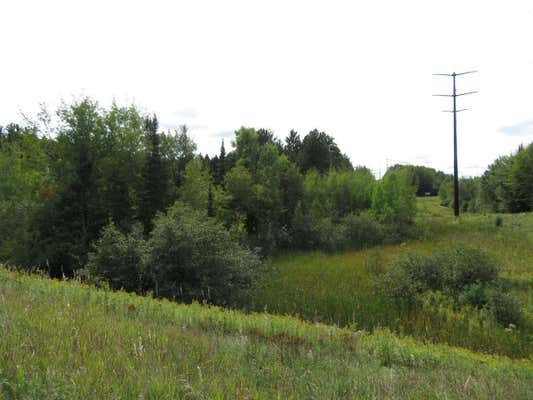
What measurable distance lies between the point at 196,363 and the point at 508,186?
5450 centimetres

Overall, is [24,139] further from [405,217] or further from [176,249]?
[405,217]

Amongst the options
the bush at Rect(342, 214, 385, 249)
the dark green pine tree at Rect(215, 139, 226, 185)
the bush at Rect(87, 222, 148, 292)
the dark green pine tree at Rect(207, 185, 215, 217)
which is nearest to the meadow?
the bush at Rect(87, 222, 148, 292)

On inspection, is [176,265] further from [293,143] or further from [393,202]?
[293,143]

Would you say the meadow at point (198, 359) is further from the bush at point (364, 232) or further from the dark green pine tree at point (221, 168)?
the dark green pine tree at point (221, 168)

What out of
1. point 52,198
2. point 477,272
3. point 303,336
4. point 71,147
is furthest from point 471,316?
point 71,147

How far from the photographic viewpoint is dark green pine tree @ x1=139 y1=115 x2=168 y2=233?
1761cm

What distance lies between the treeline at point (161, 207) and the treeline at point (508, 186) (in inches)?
1043

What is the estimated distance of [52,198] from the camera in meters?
16.9

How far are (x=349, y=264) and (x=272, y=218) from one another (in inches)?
321

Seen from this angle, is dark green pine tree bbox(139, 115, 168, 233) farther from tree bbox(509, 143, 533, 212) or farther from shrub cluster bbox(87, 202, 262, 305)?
tree bbox(509, 143, 533, 212)

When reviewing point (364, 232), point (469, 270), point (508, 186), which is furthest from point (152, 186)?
point (508, 186)

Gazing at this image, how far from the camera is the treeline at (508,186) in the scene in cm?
4359

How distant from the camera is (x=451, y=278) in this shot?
1099 cm

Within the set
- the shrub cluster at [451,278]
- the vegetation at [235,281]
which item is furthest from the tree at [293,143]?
the shrub cluster at [451,278]
